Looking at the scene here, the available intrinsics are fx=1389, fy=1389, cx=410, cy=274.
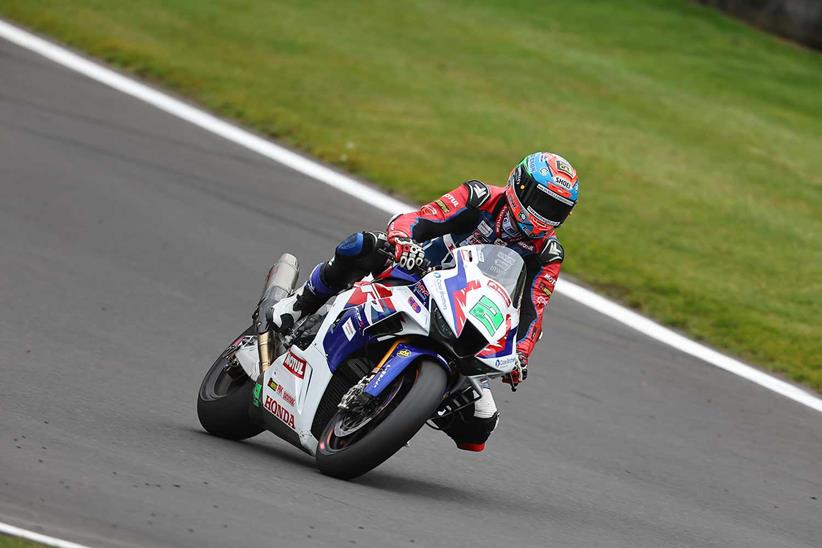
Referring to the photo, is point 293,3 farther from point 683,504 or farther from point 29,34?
point 683,504

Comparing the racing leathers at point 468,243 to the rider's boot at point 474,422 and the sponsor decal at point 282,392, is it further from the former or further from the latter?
the sponsor decal at point 282,392

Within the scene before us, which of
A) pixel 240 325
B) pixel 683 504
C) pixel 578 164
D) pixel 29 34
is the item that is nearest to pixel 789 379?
pixel 683 504

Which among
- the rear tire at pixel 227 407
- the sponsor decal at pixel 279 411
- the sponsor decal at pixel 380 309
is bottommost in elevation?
the rear tire at pixel 227 407

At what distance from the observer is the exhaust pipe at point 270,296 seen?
727 centimetres

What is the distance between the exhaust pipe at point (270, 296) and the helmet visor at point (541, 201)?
1.51m

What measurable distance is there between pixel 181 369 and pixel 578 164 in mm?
7808

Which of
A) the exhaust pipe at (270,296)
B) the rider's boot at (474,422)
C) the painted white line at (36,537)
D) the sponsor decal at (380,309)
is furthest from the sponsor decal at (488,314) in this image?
the painted white line at (36,537)

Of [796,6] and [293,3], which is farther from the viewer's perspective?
[796,6]

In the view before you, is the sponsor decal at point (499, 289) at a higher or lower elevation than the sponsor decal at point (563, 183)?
lower

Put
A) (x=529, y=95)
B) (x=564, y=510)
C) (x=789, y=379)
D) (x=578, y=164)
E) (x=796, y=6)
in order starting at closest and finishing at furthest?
(x=564, y=510), (x=789, y=379), (x=578, y=164), (x=529, y=95), (x=796, y=6)

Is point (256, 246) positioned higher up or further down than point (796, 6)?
further down

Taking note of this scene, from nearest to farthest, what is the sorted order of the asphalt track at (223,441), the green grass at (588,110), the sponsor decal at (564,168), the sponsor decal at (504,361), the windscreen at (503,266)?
the asphalt track at (223,441)
the sponsor decal at (504,361)
the windscreen at (503,266)
the sponsor decal at (564,168)
the green grass at (588,110)

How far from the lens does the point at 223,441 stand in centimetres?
727

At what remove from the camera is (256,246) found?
11.6 metres
